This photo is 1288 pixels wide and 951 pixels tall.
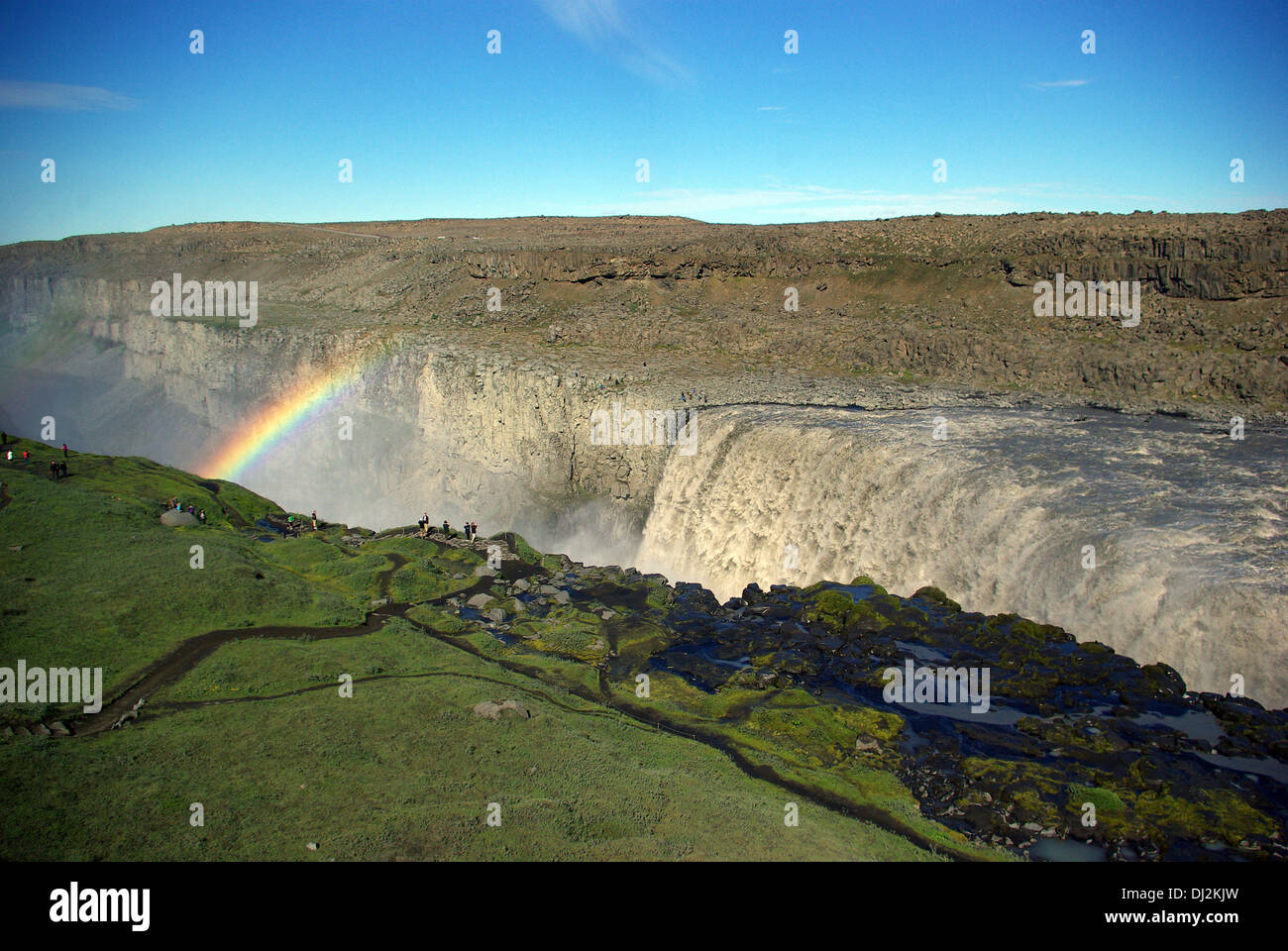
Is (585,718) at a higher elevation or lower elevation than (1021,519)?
lower

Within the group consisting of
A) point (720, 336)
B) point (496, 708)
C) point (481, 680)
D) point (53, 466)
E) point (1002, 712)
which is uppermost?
point (720, 336)

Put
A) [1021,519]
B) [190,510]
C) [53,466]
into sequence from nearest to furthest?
[1021,519] < [190,510] < [53,466]

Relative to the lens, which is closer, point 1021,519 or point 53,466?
point 1021,519

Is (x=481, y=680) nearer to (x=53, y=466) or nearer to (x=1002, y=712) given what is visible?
(x=1002, y=712)

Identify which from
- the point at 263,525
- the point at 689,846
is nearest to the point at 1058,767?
the point at 689,846

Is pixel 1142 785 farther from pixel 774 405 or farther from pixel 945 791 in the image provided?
pixel 774 405

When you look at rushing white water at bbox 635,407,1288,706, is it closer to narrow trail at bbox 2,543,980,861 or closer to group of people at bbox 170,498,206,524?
narrow trail at bbox 2,543,980,861

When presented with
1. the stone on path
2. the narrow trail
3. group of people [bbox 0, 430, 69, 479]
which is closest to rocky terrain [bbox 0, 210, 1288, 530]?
group of people [bbox 0, 430, 69, 479]

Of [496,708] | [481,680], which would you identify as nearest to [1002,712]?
[496,708]
